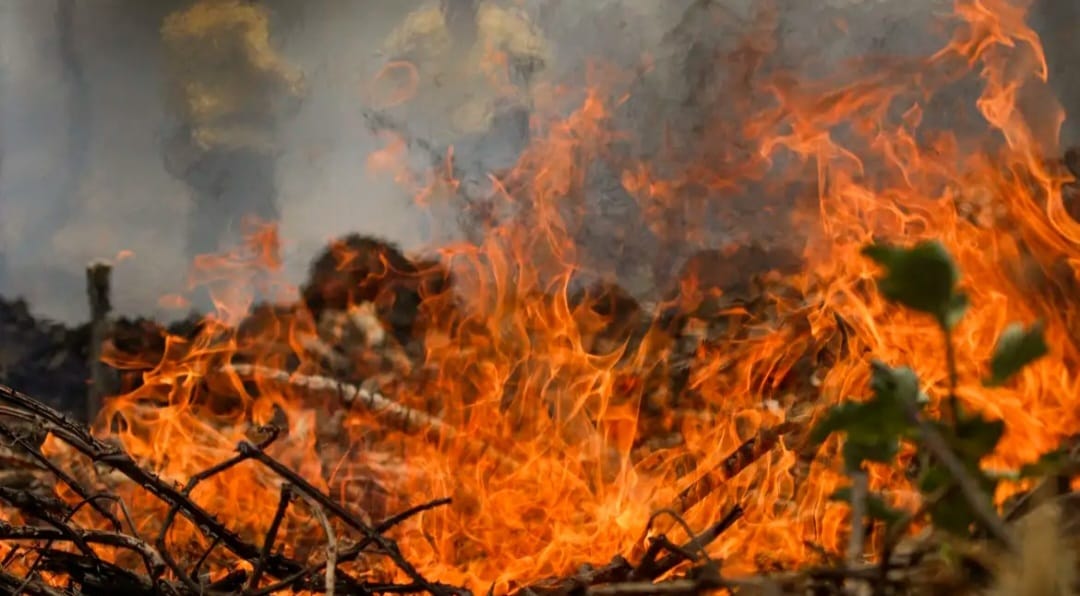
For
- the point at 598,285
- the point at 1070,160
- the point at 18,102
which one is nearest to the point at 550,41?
the point at 598,285

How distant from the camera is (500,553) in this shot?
1.63 m

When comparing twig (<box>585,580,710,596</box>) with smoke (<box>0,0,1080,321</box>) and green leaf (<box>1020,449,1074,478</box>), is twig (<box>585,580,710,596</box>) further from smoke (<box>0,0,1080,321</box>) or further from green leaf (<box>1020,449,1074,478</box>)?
smoke (<box>0,0,1080,321</box>)

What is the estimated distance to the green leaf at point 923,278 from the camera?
378mm

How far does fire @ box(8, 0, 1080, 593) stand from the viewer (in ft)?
5.15

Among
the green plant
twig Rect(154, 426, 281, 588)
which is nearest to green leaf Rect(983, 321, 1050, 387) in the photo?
the green plant

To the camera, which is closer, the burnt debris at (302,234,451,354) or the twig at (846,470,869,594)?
the twig at (846,470,869,594)

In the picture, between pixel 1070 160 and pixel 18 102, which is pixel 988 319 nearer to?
pixel 1070 160

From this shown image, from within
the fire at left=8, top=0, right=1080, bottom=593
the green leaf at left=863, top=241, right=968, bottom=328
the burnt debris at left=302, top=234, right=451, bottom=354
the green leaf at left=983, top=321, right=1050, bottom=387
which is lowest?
the green leaf at left=983, top=321, right=1050, bottom=387

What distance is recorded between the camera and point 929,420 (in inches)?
15.3

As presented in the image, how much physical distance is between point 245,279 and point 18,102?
3.39 ft

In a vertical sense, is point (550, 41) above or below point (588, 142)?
above

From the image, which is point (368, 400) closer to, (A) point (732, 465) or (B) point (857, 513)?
(A) point (732, 465)

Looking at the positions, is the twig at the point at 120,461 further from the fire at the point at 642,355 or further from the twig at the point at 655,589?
the fire at the point at 642,355

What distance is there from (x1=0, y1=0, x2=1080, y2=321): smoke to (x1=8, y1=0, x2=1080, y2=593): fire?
0.17m
